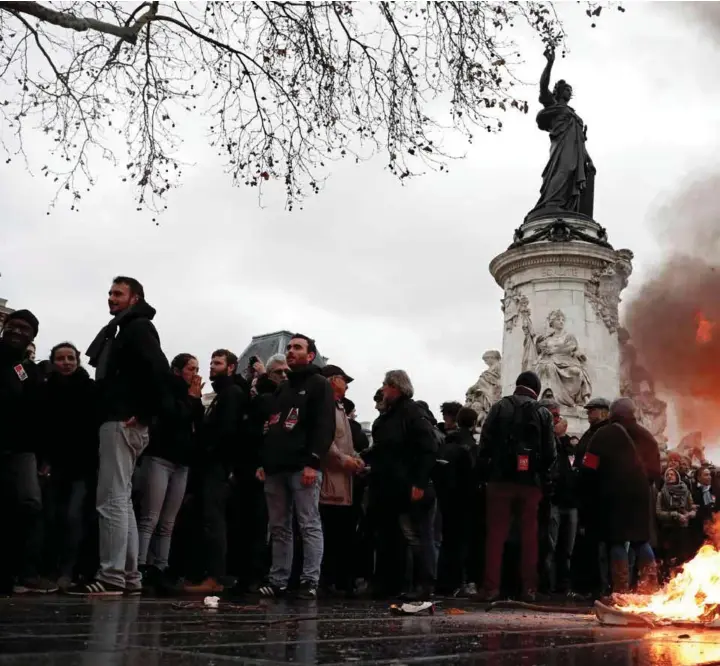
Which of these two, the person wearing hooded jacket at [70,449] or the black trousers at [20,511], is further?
the person wearing hooded jacket at [70,449]

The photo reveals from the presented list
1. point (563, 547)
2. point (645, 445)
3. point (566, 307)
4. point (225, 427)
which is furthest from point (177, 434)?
point (566, 307)

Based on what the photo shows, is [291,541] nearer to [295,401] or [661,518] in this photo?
[295,401]

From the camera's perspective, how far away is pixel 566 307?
60.8 feet

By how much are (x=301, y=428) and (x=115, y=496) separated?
1500mm

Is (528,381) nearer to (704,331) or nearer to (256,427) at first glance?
(256,427)

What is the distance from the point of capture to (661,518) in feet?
39.6

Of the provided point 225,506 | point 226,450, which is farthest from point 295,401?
point 225,506

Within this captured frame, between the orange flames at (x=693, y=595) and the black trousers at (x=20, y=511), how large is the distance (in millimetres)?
3961

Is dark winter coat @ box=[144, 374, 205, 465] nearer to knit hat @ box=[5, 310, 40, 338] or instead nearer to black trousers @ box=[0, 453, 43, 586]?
black trousers @ box=[0, 453, 43, 586]

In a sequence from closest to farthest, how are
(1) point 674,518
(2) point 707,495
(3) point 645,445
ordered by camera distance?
(3) point 645,445 < (1) point 674,518 < (2) point 707,495

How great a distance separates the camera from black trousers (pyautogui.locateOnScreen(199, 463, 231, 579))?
7.86 metres

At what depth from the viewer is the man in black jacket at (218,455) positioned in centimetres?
788

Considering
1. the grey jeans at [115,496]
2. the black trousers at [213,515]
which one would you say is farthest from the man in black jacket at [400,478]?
the grey jeans at [115,496]

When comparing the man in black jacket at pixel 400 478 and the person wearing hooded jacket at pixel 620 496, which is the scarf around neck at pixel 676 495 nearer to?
the person wearing hooded jacket at pixel 620 496
